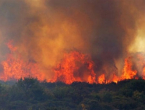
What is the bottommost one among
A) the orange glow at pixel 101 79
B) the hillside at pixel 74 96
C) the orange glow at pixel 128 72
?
the hillside at pixel 74 96

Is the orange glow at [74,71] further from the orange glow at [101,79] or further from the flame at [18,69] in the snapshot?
the flame at [18,69]

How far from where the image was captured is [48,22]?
325 feet

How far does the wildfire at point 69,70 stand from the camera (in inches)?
3393

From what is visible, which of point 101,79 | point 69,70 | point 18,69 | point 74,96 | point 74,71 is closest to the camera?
point 74,96

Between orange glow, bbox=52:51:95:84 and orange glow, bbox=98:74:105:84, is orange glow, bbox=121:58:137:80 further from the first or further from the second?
orange glow, bbox=52:51:95:84

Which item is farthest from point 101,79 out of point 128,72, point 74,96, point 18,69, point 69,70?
point 18,69

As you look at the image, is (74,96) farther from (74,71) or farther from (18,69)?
(18,69)

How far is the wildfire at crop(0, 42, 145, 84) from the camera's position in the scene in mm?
86188

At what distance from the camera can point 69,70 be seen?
86.1m

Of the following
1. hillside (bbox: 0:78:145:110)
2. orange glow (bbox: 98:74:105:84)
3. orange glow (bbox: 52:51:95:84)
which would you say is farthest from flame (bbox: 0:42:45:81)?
orange glow (bbox: 98:74:105:84)

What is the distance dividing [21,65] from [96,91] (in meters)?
17.4

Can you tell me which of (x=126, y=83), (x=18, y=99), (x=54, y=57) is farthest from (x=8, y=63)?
(x=126, y=83)

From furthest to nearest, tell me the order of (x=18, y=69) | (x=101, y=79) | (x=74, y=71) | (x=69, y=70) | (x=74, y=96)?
1. (x=18, y=69)
2. (x=101, y=79)
3. (x=74, y=71)
4. (x=69, y=70)
5. (x=74, y=96)

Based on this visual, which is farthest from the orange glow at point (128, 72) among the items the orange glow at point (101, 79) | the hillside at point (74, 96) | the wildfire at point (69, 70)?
the orange glow at point (101, 79)
